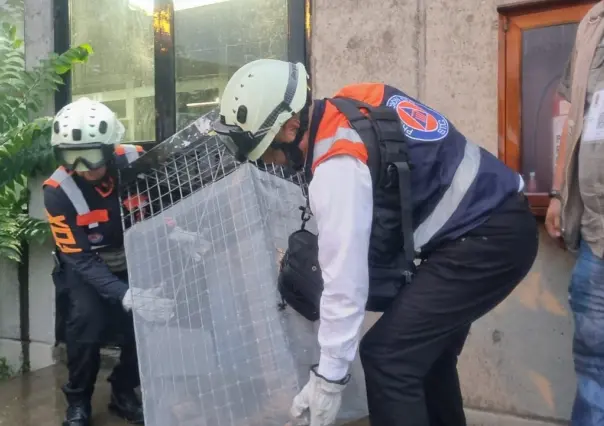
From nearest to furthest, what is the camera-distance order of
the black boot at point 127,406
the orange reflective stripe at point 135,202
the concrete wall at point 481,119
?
the concrete wall at point 481,119
the orange reflective stripe at point 135,202
the black boot at point 127,406

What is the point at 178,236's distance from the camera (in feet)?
10.6

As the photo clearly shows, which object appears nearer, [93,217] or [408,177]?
[408,177]

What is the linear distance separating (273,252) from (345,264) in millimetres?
834

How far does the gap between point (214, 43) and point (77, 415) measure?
256 centimetres

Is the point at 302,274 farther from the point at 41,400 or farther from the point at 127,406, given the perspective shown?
the point at 41,400

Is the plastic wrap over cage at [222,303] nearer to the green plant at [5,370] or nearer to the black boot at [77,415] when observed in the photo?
the black boot at [77,415]

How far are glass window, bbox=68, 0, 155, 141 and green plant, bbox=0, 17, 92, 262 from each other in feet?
1.57

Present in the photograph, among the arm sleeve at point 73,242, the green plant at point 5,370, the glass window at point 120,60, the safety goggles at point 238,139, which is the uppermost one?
the glass window at point 120,60

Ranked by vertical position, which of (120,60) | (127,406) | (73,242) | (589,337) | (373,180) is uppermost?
(120,60)

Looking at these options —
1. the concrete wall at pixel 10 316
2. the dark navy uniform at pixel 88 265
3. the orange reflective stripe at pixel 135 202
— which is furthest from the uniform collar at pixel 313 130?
the concrete wall at pixel 10 316

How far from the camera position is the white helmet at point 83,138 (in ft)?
12.0

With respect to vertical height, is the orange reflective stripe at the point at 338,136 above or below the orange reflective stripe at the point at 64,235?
above

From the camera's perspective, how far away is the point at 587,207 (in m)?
2.65

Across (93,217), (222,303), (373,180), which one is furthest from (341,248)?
(93,217)
